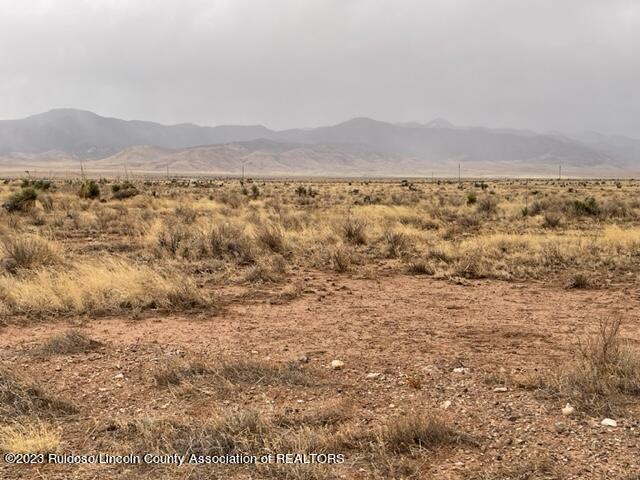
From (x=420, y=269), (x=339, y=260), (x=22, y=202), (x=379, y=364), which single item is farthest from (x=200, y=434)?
(x=22, y=202)

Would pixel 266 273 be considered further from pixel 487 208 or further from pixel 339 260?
pixel 487 208

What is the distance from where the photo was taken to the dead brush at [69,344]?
6785 mm

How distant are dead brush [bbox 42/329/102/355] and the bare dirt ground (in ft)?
0.46

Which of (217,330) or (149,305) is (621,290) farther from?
(149,305)

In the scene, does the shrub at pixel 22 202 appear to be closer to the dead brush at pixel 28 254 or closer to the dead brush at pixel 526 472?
the dead brush at pixel 28 254

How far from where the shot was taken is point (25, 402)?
5227 mm

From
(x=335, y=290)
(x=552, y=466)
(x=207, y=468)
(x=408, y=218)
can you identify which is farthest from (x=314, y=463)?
(x=408, y=218)

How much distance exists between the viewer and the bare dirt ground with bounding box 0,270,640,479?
434 cm

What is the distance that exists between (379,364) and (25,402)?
12.3 ft

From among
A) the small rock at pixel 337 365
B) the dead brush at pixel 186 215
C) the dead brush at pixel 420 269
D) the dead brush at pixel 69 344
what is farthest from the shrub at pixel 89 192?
the small rock at pixel 337 365

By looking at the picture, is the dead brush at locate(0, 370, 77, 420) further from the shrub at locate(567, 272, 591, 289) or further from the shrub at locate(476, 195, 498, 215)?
the shrub at locate(476, 195, 498, 215)

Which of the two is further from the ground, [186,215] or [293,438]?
[186,215]

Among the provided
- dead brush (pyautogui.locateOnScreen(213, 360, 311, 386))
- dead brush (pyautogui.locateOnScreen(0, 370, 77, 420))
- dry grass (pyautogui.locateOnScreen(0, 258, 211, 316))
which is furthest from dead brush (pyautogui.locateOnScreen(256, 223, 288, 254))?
dead brush (pyautogui.locateOnScreen(0, 370, 77, 420))

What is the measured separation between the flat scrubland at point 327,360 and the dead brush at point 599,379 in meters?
0.02
